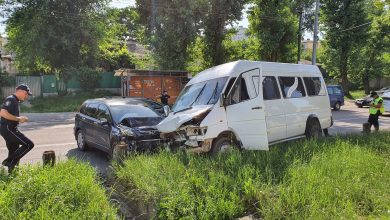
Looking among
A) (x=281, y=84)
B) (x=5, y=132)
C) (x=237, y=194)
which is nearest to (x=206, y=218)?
(x=237, y=194)

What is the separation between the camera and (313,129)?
983 centimetres

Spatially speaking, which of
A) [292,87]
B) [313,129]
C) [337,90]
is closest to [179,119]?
[292,87]

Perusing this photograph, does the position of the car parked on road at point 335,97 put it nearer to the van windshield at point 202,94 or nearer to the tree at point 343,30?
the tree at point 343,30

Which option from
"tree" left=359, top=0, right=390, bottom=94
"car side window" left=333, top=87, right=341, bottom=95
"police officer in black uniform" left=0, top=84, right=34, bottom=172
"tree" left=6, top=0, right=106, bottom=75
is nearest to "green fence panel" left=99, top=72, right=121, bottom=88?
"tree" left=6, top=0, right=106, bottom=75

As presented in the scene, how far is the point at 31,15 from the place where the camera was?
2547 cm

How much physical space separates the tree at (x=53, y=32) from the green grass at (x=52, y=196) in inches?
880

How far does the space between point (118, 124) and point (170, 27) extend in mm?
18741

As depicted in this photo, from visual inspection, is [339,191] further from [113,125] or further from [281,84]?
[113,125]

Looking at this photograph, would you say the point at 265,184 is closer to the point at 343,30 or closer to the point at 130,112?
the point at 130,112

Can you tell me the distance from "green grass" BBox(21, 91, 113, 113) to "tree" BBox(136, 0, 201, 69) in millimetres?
5894

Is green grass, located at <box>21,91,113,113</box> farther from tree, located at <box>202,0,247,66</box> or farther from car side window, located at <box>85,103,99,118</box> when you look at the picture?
car side window, located at <box>85,103,99,118</box>

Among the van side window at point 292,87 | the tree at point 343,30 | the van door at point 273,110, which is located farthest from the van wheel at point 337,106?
the van door at point 273,110

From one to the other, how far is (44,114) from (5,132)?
53.1 ft

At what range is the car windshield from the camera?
8570 mm
